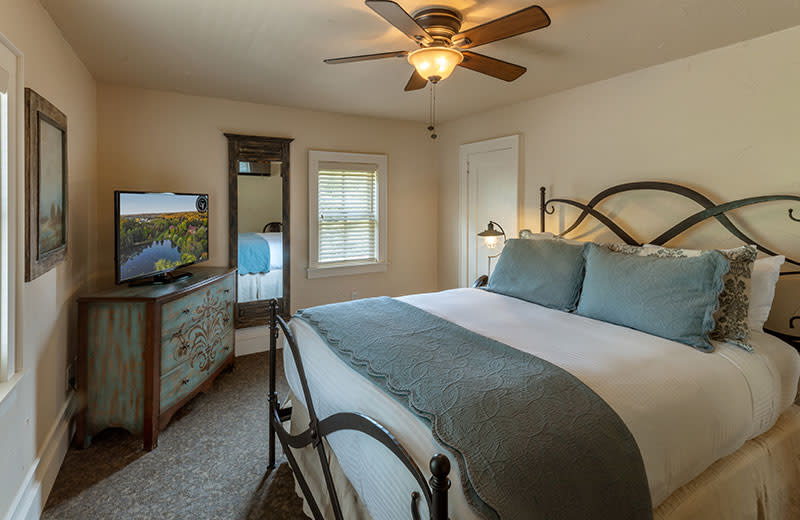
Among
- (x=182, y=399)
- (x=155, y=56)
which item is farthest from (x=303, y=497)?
(x=155, y=56)

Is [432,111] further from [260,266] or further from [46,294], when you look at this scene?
[46,294]

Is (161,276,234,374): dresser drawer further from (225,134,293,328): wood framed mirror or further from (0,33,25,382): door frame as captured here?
(0,33,25,382): door frame

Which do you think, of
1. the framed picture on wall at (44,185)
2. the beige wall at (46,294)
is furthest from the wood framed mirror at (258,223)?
the framed picture on wall at (44,185)

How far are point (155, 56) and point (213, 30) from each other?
27.9 inches

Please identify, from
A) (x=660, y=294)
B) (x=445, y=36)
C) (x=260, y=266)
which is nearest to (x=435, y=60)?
(x=445, y=36)

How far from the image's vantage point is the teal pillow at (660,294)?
1874 mm

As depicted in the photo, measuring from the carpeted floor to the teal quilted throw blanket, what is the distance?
3.16ft

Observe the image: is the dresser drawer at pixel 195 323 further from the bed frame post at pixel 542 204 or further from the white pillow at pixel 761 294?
the white pillow at pixel 761 294

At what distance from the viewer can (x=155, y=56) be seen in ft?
8.90

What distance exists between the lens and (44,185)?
205cm

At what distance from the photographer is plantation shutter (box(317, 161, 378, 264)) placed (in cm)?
438

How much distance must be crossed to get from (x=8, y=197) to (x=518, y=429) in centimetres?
211

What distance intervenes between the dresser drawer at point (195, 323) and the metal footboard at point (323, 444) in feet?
2.59

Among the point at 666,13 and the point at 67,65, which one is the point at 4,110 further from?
the point at 666,13
